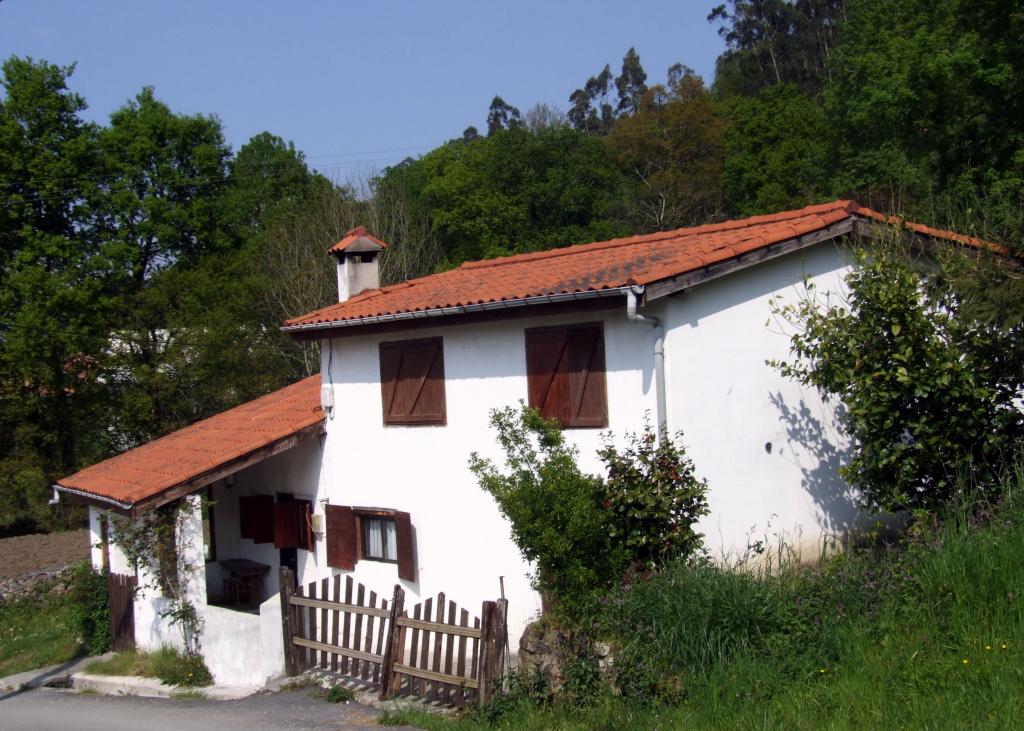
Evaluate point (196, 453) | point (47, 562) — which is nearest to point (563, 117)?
point (47, 562)

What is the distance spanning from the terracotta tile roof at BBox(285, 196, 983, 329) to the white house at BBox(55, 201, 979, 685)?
4cm

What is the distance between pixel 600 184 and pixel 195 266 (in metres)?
20.2

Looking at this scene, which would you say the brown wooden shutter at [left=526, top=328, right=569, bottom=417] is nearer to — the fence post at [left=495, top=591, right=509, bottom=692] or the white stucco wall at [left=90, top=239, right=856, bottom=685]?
the white stucco wall at [left=90, top=239, right=856, bottom=685]

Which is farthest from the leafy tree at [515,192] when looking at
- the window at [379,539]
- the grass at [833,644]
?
the grass at [833,644]

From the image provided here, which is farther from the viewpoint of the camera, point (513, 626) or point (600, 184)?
point (600, 184)

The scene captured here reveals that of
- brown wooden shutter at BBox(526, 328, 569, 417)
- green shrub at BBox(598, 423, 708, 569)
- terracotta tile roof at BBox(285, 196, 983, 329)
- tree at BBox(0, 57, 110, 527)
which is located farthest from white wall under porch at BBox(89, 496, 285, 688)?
tree at BBox(0, 57, 110, 527)

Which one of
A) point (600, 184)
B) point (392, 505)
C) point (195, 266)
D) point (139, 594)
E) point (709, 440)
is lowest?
point (139, 594)

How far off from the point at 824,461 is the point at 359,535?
649cm

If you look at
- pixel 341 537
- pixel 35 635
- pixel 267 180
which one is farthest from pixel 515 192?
pixel 341 537

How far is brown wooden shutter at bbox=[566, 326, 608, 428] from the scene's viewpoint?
10883mm

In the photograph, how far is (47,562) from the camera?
888 inches

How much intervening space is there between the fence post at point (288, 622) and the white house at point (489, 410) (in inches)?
5.8

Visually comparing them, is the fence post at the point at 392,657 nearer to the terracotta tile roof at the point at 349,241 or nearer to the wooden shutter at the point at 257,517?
the wooden shutter at the point at 257,517

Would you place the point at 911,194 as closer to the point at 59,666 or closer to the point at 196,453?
the point at 196,453
